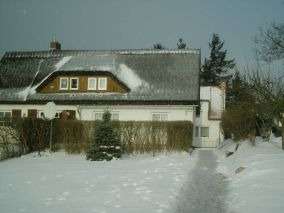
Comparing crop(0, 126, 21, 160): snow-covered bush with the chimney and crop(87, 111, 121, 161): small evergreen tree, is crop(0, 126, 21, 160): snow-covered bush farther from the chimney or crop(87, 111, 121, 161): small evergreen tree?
the chimney

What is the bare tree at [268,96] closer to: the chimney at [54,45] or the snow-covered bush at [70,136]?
the snow-covered bush at [70,136]

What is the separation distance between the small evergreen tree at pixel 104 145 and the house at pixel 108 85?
10.8 meters

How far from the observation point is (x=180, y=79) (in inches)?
1464

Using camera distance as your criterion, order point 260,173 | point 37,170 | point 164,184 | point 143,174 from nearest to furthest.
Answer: point 164,184 → point 260,173 → point 143,174 → point 37,170

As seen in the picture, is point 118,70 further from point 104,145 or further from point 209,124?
point 104,145

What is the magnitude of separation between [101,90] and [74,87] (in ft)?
8.08

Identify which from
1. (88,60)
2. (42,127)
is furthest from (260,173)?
(88,60)

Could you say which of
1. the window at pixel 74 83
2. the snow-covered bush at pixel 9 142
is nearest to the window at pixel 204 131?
the window at pixel 74 83

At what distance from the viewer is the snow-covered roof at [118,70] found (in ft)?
119

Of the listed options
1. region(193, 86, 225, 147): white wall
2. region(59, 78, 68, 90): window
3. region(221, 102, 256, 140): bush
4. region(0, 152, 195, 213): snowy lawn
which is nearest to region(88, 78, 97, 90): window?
region(59, 78, 68, 90): window

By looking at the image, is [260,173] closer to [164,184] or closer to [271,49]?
[164,184]

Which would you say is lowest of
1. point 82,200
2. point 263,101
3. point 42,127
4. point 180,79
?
point 82,200

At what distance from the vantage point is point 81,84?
37.5 meters

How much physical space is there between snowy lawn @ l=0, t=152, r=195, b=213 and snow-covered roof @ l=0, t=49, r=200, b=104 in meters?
12.9
